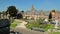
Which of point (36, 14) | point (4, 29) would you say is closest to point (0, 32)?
point (4, 29)

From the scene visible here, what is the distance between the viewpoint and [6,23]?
5684mm

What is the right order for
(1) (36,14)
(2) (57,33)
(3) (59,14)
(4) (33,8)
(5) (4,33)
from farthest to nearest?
(3) (59,14), (1) (36,14), (4) (33,8), (2) (57,33), (5) (4,33)

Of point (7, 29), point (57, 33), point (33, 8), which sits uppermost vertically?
point (33, 8)

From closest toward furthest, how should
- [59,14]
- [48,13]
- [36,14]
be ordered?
[36,14] → [59,14] → [48,13]

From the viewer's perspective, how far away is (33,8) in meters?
15.1

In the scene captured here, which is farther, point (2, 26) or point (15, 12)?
point (15, 12)

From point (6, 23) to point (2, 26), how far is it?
0.18 metres

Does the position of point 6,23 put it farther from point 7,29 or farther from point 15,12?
point 15,12

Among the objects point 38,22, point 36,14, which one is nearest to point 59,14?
point 36,14

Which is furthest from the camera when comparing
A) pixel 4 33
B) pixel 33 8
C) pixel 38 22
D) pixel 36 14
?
pixel 36 14

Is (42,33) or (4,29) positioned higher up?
(4,29)

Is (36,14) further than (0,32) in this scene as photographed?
Yes

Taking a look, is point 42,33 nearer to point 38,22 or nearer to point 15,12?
point 38,22

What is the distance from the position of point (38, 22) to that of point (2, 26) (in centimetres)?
744
